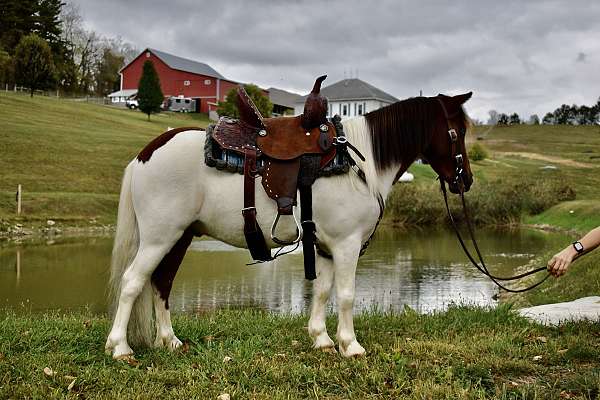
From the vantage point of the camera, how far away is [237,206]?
4848 millimetres

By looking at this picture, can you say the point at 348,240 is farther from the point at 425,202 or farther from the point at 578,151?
the point at 578,151

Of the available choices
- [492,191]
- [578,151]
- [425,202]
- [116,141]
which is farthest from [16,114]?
[578,151]

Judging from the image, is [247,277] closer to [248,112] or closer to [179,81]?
[248,112]

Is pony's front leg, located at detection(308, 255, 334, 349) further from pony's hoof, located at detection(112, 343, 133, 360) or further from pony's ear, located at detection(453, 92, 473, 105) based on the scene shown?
pony's ear, located at detection(453, 92, 473, 105)

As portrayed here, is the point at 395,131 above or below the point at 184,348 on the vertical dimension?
above

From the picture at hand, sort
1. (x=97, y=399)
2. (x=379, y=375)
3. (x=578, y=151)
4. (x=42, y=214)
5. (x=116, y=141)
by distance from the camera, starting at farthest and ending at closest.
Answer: (x=578, y=151)
(x=116, y=141)
(x=42, y=214)
(x=379, y=375)
(x=97, y=399)

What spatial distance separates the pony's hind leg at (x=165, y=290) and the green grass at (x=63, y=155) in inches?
815

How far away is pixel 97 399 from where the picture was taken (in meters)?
3.67

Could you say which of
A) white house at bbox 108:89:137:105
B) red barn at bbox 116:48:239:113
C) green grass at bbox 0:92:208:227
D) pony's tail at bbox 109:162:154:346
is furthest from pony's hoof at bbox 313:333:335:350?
white house at bbox 108:89:137:105

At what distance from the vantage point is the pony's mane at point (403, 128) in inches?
203

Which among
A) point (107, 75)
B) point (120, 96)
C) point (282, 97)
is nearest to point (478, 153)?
point (282, 97)

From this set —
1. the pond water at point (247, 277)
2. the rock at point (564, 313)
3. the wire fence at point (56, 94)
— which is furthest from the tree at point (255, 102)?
the rock at point (564, 313)

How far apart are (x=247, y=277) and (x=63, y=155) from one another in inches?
895

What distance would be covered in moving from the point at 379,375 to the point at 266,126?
7.30 ft
